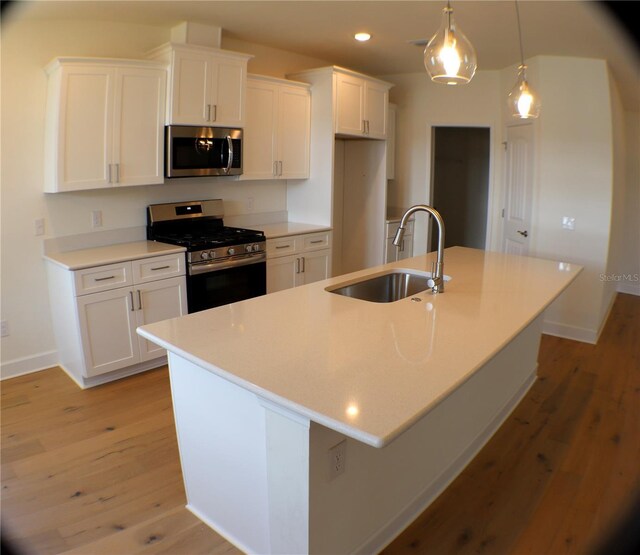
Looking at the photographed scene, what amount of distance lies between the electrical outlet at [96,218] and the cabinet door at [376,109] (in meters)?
2.64

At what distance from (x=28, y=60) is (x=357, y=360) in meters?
3.12

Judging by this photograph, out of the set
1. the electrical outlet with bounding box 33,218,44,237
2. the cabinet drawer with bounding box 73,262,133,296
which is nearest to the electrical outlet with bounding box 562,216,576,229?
the cabinet drawer with bounding box 73,262,133,296

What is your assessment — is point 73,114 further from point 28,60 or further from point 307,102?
point 307,102

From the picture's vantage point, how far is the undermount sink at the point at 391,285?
284cm

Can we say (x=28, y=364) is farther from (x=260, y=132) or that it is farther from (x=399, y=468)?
(x=399, y=468)

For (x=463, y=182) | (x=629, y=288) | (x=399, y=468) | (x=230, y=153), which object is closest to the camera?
(x=399, y=468)

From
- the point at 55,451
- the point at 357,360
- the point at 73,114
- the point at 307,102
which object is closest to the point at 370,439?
the point at 357,360

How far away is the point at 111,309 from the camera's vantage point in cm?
338

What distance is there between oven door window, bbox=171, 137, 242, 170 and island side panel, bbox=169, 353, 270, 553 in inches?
85.3

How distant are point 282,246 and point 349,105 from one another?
1522 mm

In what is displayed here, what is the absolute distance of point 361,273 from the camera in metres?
2.93

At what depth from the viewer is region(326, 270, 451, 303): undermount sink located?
2836 millimetres

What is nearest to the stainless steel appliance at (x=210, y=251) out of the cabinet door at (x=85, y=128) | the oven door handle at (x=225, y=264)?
the oven door handle at (x=225, y=264)

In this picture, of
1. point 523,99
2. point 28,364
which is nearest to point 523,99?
point 523,99
